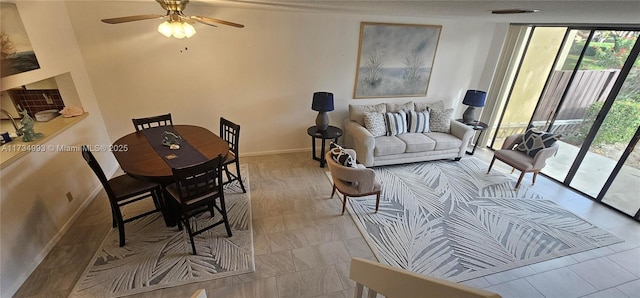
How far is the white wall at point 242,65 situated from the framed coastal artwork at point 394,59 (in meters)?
0.12

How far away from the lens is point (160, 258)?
250cm

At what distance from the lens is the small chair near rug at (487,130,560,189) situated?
372cm

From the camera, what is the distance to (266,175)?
3.97m

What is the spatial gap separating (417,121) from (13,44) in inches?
194

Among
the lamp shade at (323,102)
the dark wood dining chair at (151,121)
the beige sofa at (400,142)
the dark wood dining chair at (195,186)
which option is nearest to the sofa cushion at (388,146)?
the beige sofa at (400,142)

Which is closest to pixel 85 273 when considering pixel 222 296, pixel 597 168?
pixel 222 296

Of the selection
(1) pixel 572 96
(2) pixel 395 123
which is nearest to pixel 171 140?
(2) pixel 395 123

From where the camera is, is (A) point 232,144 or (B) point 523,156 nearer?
(A) point 232,144

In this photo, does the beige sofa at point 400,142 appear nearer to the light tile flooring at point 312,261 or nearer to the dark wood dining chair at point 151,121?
the light tile flooring at point 312,261

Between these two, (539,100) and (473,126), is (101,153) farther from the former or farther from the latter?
(539,100)

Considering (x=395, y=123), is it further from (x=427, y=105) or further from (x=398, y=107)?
(x=427, y=105)

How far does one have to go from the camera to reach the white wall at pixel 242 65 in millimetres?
3412

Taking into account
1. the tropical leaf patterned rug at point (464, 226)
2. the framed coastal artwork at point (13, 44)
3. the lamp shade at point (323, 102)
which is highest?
the framed coastal artwork at point (13, 44)

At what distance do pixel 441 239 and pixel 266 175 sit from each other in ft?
8.22
